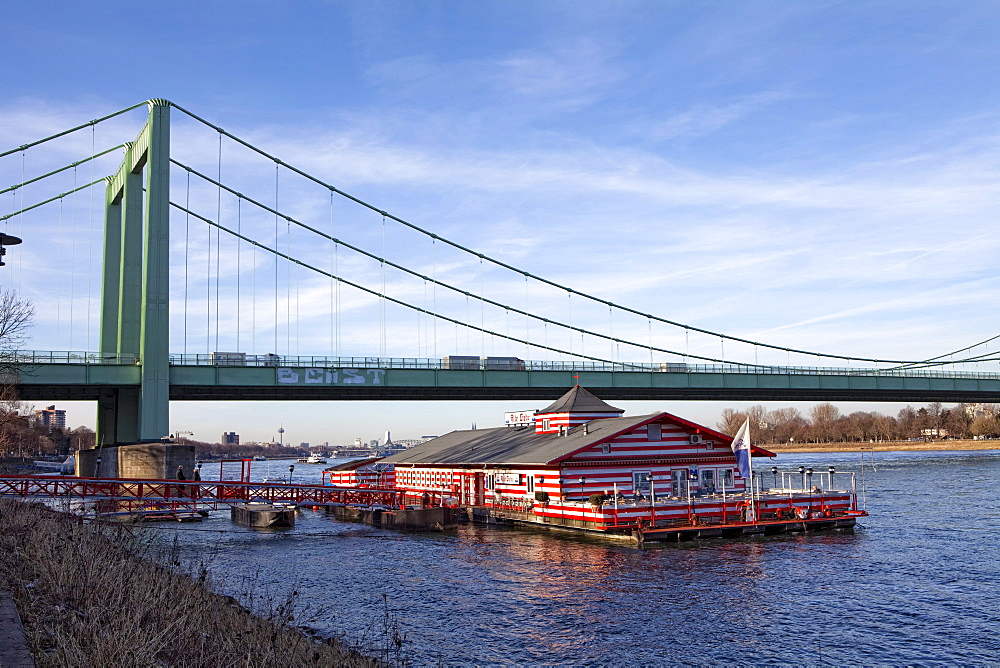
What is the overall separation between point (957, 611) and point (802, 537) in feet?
53.2

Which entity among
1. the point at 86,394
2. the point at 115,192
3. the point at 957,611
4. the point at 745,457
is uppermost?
the point at 115,192

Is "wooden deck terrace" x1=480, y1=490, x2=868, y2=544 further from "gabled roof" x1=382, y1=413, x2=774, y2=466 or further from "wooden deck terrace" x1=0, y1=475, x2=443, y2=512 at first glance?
"wooden deck terrace" x1=0, y1=475, x2=443, y2=512

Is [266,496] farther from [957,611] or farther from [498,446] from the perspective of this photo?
[957,611]

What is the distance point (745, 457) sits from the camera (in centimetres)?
4209

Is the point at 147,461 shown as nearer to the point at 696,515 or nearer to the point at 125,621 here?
the point at 696,515

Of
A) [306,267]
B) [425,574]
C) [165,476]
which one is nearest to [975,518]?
[425,574]

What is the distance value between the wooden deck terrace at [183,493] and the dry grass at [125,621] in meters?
23.9

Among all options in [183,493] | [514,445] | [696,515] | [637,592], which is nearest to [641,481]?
[696,515]

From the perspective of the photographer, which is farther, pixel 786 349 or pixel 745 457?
pixel 786 349

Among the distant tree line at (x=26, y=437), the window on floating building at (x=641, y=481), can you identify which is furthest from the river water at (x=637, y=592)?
the distant tree line at (x=26, y=437)

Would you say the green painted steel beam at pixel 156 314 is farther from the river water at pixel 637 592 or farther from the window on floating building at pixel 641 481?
the window on floating building at pixel 641 481

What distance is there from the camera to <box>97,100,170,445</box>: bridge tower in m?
59.2

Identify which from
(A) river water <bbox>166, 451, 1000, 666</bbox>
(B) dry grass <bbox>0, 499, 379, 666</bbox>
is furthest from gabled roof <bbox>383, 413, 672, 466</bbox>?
(B) dry grass <bbox>0, 499, 379, 666</bbox>

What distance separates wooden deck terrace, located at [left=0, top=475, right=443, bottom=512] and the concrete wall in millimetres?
1602
